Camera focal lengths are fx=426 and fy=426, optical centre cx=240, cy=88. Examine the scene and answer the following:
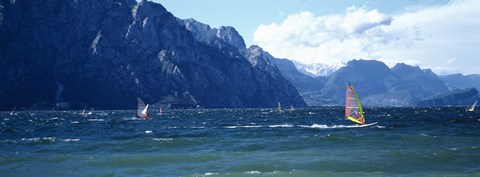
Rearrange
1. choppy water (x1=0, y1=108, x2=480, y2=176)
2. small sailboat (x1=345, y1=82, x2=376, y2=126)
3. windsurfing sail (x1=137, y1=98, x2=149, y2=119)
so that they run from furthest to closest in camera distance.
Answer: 1. windsurfing sail (x1=137, y1=98, x2=149, y2=119)
2. small sailboat (x1=345, y1=82, x2=376, y2=126)
3. choppy water (x1=0, y1=108, x2=480, y2=176)

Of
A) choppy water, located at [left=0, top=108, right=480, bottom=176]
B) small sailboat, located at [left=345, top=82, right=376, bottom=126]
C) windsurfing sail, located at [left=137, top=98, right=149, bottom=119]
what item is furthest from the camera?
windsurfing sail, located at [left=137, top=98, right=149, bottom=119]

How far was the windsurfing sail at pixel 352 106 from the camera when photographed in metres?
66.4

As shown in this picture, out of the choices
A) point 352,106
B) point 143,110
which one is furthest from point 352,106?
point 143,110

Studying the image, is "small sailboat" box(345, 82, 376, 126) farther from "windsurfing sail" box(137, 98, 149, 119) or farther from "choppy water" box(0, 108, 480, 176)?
"windsurfing sail" box(137, 98, 149, 119)

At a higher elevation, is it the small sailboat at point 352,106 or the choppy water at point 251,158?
the small sailboat at point 352,106

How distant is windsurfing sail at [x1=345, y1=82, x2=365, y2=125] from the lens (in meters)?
66.4

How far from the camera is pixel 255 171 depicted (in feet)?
93.5

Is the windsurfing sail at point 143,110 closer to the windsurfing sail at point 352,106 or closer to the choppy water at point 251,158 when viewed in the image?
the windsurfing sail at point 352,106

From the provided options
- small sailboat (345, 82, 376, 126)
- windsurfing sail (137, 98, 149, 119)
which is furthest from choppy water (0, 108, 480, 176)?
windsurfing sail (137, 98, 149, 119)

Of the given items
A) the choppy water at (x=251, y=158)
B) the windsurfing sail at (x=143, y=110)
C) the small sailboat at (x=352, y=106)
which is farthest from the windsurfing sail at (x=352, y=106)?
the windsurfing sail at (x=143, y=110)

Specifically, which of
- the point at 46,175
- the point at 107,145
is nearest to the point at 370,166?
the point at 46,175

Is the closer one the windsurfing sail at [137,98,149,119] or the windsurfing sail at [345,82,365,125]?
the windsurfing sail at [345,82,365,125]

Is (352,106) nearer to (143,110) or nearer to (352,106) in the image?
(352,106)

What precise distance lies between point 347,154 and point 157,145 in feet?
69.5
